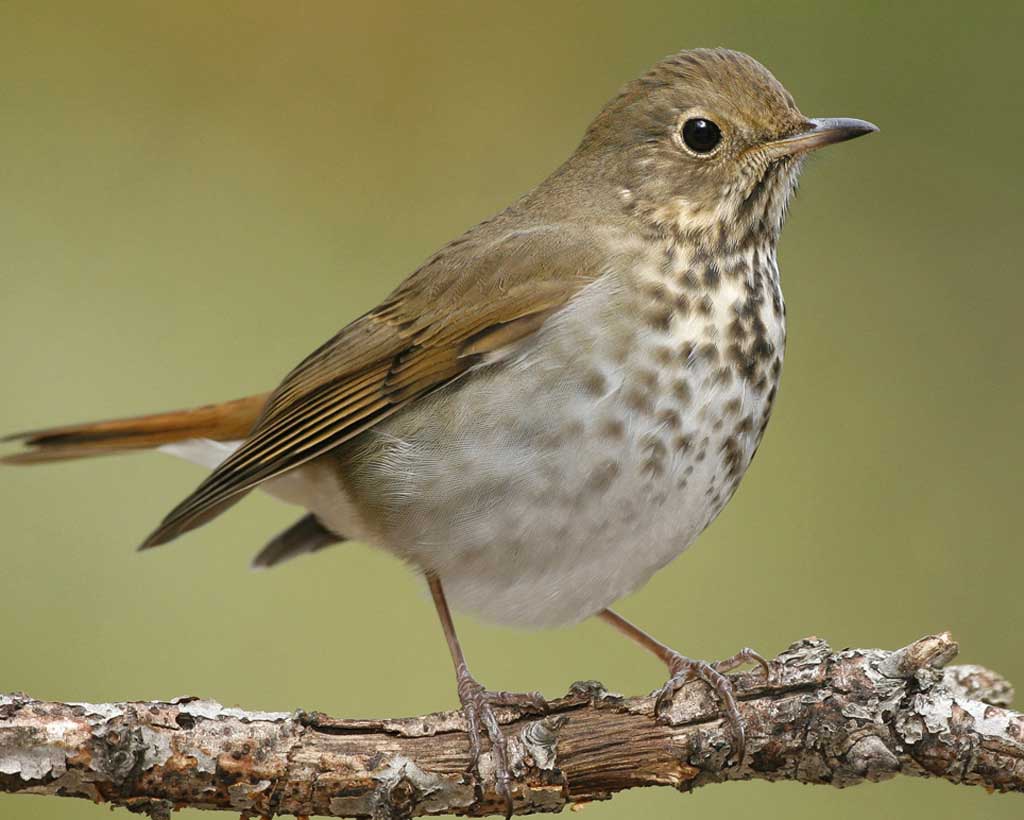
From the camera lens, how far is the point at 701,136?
3410mm

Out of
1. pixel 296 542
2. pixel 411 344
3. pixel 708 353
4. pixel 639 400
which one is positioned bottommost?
pixel 639 400

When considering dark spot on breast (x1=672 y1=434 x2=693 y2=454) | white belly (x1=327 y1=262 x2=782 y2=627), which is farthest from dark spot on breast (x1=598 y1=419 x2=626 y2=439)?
dark spot on breast (x1=672 y1=434 x2=693 y2=454)

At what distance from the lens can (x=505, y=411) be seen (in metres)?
3.20

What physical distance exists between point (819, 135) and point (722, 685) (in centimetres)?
124

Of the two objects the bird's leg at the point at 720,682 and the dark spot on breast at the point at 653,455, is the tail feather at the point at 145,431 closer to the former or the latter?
the dark spot on breast at the point at 653,455

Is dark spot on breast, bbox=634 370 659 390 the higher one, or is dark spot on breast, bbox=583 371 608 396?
dark spot on breast, bbox=583 371 608 396

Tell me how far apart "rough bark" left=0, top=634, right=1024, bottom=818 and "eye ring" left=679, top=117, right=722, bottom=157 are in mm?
1144

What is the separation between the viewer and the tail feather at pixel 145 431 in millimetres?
3914

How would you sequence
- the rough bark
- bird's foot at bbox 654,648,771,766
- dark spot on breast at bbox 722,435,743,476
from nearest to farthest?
the rough bark
bird's foot at bbox 654,648,771,766
dark spot on breast at bbox 722,435,743,476

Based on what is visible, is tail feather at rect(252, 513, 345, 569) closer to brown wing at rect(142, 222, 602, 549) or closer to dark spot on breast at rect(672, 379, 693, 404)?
brown wing at rect(142, 222, 602, 549)

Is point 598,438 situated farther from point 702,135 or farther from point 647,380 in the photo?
point 702,135

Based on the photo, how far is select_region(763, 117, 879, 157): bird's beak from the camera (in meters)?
3.29

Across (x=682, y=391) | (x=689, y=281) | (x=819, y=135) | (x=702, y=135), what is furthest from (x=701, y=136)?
(x=682, y=391)

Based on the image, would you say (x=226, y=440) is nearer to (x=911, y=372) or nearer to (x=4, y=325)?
(x=4, y=325)
